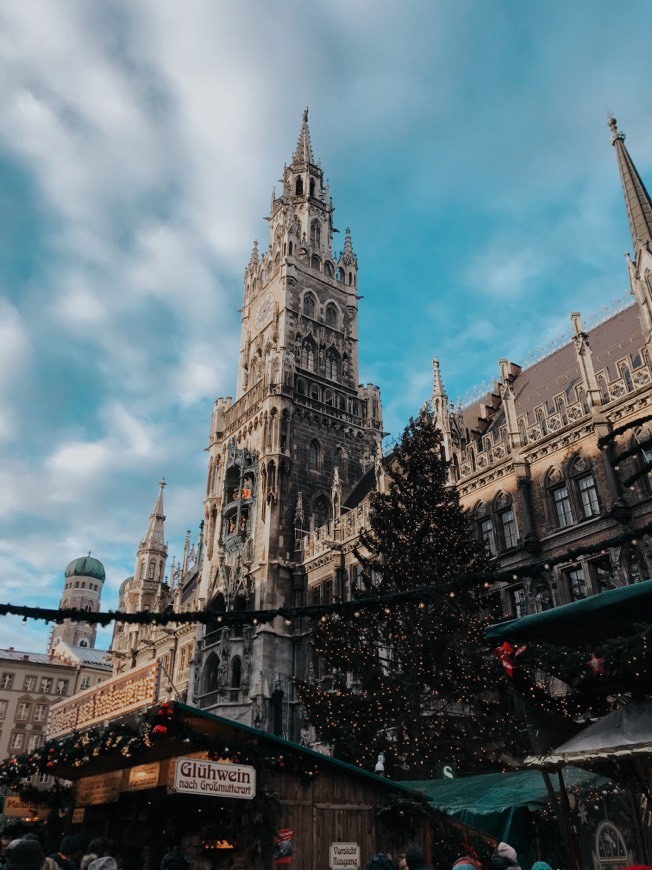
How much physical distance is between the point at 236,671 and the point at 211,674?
2417 mm

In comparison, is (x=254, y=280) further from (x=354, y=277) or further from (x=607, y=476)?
(x=607, y=476)

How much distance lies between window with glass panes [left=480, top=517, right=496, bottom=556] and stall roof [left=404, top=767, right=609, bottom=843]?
1166 centimetres

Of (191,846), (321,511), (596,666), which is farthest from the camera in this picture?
(321,511)

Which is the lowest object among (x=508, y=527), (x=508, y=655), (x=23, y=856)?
(x=23, y=856)

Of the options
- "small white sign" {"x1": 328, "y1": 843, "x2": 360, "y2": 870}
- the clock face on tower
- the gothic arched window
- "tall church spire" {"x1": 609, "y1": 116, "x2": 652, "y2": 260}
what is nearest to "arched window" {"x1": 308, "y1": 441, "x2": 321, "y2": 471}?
the clock face on tower

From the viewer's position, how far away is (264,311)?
48.3m

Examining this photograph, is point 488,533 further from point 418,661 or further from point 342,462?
point 342,462

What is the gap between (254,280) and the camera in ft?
170

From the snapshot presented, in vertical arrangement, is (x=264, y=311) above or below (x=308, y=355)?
above

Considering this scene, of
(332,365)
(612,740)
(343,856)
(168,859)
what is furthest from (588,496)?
(332,365)

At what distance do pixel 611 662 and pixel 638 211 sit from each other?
2245 cm

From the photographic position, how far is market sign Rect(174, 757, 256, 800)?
9812 millimetres

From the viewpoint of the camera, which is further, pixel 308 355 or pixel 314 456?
pixel 308 355

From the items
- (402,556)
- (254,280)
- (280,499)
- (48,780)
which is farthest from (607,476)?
(48,780)
